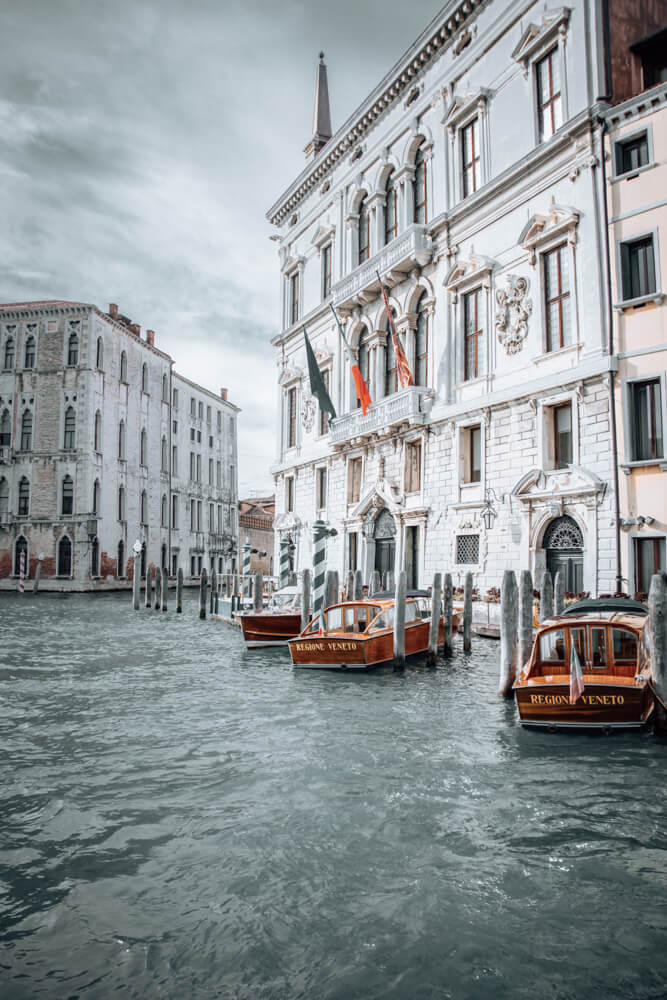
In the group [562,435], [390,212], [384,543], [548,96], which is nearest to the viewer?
[562,435]

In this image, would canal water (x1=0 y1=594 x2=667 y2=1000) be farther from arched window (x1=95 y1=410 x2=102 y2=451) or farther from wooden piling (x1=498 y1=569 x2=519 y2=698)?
arched window (x1=95 y1=410 x2=102 y2=451)

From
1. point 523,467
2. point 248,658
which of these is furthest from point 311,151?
point 248,658

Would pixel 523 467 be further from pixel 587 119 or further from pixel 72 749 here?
pixel 72 749

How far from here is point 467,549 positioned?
17594mm

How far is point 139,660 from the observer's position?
1352 centimetres

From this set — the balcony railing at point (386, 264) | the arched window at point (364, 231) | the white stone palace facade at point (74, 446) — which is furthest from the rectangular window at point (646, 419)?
the white stone palace facade at point (74, 446)

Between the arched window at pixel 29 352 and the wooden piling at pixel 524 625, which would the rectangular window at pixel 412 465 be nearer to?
the wooden piling at pixel 524 625

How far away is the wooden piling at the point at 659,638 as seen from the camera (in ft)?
24.3

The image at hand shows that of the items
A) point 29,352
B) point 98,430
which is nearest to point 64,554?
point 98,430

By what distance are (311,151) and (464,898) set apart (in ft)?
99.2

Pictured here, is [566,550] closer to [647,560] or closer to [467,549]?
[647,560]

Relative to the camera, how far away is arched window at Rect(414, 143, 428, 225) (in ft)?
68.3

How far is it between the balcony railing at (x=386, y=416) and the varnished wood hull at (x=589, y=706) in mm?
12208

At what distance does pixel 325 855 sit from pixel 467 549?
13.3 m
